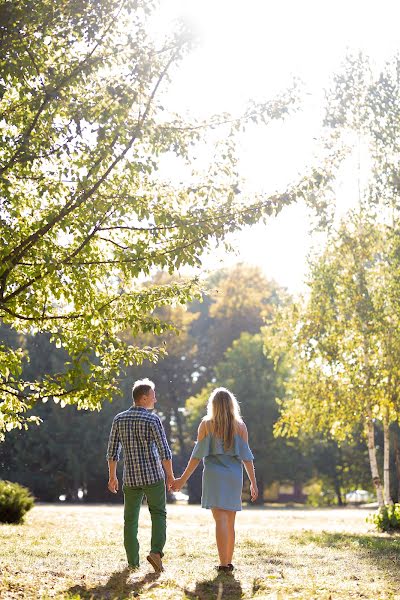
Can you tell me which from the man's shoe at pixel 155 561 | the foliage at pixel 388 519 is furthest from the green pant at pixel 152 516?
the foliage at pixel 388 519

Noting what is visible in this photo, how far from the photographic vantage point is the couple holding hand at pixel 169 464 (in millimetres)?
9969

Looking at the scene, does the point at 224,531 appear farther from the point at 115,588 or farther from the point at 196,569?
the point at 115,588

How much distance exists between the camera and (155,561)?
9.83m

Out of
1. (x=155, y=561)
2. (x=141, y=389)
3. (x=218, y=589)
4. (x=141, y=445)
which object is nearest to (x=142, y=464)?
(x=141, y=445)

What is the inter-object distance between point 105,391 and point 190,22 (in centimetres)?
406

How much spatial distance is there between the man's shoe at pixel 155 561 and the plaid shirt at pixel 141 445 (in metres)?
0.78

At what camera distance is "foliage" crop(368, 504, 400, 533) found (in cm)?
1989

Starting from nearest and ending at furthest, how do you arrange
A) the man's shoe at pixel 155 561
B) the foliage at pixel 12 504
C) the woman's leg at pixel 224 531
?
the man's shoe at pixel 155 561 < the woman's leg at pixel 224 531 < the foliage at pixel 12 504

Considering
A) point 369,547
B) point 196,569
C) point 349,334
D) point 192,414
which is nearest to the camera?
point 196,569

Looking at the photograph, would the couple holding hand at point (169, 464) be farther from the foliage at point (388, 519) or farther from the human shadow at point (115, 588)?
the foliage at point (388, 519)

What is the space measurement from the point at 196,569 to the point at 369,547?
492 centimetres

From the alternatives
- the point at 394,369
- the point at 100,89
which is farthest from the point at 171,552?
the point at 394,369

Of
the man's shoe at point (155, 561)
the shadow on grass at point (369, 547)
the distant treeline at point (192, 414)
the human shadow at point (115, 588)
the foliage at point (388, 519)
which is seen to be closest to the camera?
the human shadow at point (115, 588)

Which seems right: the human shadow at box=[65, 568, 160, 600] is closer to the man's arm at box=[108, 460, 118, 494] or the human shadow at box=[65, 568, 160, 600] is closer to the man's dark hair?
the man's arm at box=[108, 460, 118, 494]
